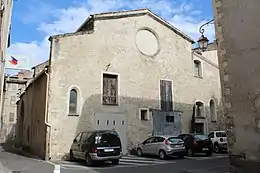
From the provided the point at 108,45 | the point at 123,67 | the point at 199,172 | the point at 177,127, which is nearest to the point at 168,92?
the point at 177,127

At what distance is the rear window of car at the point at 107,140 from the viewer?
42.5ft

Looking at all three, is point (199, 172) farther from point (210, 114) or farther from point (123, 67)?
point (210, 114)

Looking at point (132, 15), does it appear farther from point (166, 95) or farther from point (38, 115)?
point (38, 115)

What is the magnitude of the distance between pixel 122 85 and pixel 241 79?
12.0 m

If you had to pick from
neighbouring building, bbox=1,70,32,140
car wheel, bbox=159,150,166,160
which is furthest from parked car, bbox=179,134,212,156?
neighbouring building, bbox=1,70,32,140

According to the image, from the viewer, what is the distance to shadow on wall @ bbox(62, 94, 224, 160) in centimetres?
1734

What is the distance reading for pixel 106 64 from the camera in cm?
1873

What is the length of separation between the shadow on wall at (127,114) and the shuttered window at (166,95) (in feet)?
1.84

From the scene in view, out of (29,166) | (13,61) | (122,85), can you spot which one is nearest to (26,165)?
(29,166)

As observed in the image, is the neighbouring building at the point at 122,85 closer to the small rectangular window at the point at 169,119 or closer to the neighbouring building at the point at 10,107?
the small rectangular window at the point at 169,119

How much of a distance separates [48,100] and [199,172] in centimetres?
979

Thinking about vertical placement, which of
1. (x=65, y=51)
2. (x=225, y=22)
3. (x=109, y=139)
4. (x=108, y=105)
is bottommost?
(x=109, y=139)

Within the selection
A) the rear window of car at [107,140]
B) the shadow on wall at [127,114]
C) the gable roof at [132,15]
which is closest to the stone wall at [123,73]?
the shadow on wall at [127,114]

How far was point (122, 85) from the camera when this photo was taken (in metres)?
19.0
